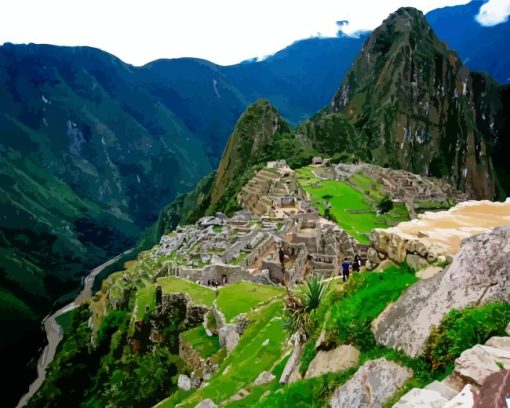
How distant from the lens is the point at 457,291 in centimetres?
1256

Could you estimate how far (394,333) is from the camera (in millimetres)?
13188

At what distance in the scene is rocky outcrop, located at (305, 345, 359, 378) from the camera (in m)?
13.9

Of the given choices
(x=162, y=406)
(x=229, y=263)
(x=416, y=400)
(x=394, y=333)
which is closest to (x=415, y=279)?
(x=394, y=333)

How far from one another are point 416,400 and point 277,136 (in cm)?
18045

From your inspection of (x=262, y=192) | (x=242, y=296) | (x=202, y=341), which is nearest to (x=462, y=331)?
(x=202, y=341)

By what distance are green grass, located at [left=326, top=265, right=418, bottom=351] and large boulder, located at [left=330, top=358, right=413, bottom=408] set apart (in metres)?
1.48

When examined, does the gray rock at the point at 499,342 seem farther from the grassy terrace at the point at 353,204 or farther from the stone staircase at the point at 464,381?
the grassy terrace at the point at 353,204

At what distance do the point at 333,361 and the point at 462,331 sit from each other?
14.5ft

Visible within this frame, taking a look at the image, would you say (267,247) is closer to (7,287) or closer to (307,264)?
(307,264)

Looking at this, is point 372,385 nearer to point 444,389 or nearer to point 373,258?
point 444,389

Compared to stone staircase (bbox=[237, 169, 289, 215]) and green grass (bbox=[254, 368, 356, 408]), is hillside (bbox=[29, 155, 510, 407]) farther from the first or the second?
stone staircase (bbox=[237, 169, 289, 215])

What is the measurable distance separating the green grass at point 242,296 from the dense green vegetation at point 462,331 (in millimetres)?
19878

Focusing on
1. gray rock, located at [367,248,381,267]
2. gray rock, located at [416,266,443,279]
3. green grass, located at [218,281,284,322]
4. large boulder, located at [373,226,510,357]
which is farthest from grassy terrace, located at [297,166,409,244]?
large boulder, located at [373,226,510,357]

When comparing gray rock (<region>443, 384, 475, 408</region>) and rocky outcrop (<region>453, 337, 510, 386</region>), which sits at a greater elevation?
rocky outcrop (<region>453, 337, 510, 386</region>)
